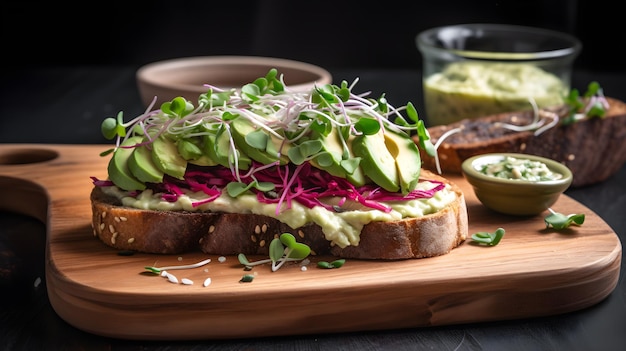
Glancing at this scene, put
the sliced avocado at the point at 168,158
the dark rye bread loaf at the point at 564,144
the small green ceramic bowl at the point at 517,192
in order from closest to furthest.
Result: the sliced avocado at the point at 168,158 → the small green ceramic bowl at the point at 517,192 → the dark rye bread loaf at the point at 564,144

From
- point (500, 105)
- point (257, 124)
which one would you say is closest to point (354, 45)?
point (500, 105)

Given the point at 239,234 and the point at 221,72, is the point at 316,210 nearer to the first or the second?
the point at 239,234

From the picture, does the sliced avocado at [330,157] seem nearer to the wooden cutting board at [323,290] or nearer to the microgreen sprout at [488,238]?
the wooden cutting board at [323,290]

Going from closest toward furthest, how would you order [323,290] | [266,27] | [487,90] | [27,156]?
[323,290], [27,156], [487,90], [266,27]

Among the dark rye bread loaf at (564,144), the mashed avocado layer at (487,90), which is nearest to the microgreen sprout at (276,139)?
the dark rye bread loaf at (564,144)

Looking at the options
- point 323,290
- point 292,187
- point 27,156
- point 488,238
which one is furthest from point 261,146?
point 27,156

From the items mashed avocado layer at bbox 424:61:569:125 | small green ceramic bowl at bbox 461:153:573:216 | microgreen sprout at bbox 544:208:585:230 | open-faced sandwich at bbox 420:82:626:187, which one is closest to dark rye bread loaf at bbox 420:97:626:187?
open-faced sandwich at bbox 420:82:626:187
